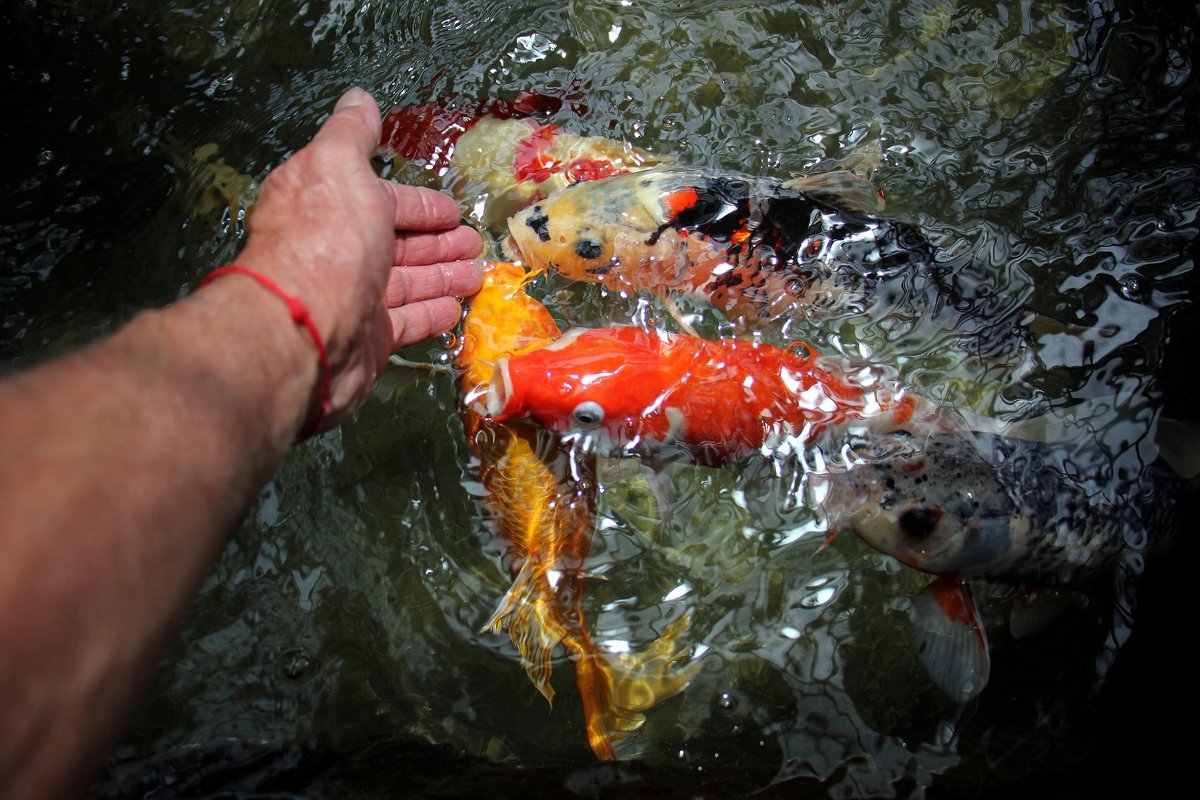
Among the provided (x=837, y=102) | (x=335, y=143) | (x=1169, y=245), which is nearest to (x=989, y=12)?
(x=837, y=102)

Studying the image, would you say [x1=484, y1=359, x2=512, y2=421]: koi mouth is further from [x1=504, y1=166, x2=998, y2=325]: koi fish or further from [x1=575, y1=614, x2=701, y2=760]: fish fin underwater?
[x1=575, y1=614, x2=701, y2=760]: fish fin underwater

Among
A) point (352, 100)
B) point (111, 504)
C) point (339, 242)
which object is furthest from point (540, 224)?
point (111, 504)

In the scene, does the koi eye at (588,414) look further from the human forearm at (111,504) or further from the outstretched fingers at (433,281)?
the human forearm at (111,504)

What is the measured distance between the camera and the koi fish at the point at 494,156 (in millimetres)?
3721

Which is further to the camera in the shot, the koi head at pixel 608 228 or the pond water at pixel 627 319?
the koi head at pixel 608 228

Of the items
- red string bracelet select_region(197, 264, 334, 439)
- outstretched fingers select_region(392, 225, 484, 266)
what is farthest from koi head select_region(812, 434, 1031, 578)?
red string bracelet select_region(197, 264, 334, 439)

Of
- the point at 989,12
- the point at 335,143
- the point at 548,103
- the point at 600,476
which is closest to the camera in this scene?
the point at 335,143

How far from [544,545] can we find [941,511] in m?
1.39

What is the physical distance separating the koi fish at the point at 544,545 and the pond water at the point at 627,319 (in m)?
0.10

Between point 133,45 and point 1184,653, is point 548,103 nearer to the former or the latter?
point 133,45

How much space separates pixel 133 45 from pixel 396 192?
2616 millimetres

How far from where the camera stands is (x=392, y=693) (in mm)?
2943

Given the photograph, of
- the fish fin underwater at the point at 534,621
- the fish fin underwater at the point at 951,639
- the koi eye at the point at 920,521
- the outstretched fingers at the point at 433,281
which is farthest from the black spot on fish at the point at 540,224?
the fish fin underwater at the point at 951,639

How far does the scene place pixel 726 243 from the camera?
3219mm
